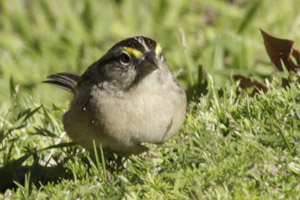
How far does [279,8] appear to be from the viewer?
26.0 feet

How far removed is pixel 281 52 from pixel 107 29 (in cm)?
359

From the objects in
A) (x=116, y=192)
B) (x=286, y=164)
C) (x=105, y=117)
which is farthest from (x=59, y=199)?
(x=286, y=164)

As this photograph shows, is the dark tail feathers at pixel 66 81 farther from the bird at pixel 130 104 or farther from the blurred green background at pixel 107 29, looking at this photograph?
the blurred green background at pixel 107 29

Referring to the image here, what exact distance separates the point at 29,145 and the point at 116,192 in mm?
1526

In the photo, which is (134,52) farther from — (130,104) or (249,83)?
(249,83)

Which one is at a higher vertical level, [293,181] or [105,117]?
[105,117]

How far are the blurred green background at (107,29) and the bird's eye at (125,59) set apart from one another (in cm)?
265

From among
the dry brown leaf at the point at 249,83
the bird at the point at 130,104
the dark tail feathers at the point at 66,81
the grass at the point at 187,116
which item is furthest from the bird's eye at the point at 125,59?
the dark tail feathers at the point at 66,81

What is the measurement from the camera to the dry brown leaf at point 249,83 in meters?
4.98

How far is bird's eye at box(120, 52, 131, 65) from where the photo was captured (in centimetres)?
443

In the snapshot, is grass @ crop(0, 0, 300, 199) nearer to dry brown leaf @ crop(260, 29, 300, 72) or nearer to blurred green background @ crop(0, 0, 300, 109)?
blurred green background @ crop(0, 0, 300, 109)

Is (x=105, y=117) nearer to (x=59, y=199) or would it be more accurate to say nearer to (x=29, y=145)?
(x=59, y=199)

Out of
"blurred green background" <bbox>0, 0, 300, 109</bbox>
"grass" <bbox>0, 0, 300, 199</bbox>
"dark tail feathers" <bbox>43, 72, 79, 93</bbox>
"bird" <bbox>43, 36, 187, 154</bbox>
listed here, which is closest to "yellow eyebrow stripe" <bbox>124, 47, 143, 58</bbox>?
"bird" <bbox>43, 36, 187, 154</bbox>

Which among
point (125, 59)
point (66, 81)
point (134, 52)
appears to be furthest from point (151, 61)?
point (66, 81)
